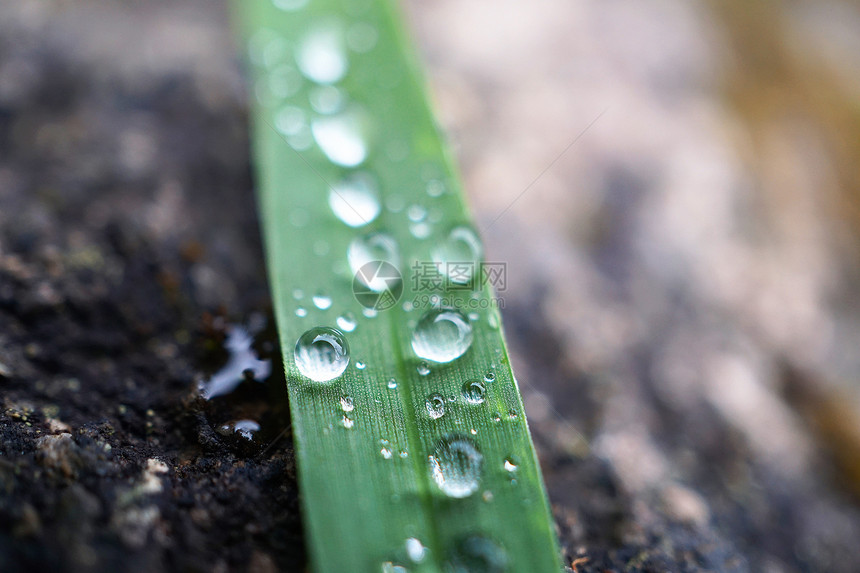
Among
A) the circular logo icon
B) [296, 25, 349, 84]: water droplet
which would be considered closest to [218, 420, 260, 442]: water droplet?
the circular logo icon

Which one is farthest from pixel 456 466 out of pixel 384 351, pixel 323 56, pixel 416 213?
pixel 323 56

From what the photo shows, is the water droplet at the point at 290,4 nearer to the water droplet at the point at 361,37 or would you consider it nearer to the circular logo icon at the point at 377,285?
the water droplet at the point at 361,37

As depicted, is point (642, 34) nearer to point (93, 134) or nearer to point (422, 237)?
point (422, 237)

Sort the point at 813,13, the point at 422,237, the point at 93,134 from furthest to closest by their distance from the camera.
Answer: the point at 813,13 < the point at 93,134 < the point at 422,237

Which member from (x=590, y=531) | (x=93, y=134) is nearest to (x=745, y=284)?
(x=590, y=531)

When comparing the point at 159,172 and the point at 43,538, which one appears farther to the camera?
the point at 159,172

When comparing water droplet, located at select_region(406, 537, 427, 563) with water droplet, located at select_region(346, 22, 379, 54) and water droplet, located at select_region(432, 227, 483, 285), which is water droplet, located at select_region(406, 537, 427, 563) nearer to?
water droplet, located at select_region(432, 227, 483, 285)
